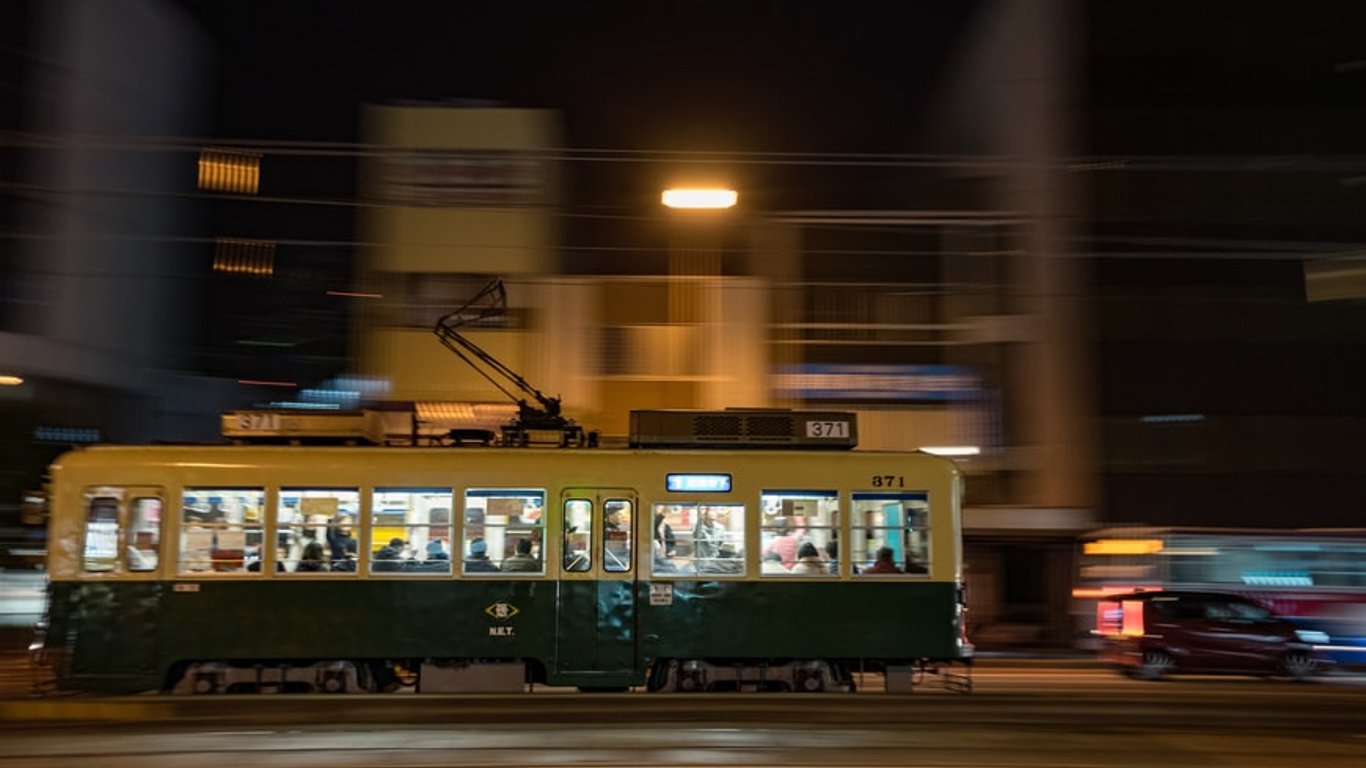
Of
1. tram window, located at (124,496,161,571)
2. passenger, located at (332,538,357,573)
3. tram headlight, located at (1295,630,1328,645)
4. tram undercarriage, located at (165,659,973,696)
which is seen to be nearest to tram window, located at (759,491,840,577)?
tram undercarriage, located at (165,659,973,696)

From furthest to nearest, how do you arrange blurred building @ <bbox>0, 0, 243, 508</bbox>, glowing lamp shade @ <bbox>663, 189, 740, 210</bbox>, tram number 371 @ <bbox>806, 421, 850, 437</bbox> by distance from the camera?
blurred building @ <bbox>0, 0, 243, 508</bbox>, glowing lamp shade @ <bbox>663, 189, 740, 210</bbox>, tram number 371 @ <bbox>806, 421, 850, 437</bbox>

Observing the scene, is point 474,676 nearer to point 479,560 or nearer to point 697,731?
point 479,560

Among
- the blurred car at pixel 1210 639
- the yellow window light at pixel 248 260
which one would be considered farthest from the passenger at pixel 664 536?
the yellow window light at pixel 248 260

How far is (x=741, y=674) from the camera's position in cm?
1193

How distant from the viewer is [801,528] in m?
11.8

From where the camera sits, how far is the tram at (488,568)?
1147 cm

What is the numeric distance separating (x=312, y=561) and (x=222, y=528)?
963 mm

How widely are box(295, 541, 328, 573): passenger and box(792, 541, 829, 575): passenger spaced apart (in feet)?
15.4

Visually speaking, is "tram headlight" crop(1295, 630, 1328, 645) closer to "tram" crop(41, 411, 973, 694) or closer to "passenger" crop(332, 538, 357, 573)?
"tram" crop(41, 411, 973, 694)

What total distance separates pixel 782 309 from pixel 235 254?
16719 mm

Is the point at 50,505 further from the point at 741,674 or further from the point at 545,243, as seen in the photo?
the point at 545,243

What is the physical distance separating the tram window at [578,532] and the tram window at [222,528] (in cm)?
300

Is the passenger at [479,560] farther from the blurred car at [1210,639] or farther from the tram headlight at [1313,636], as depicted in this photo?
the tram headlight at [1313,636]

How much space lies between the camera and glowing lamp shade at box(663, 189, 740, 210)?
2278 centimetres
